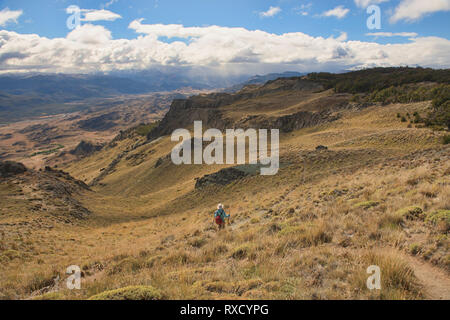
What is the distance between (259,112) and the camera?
62969 mm

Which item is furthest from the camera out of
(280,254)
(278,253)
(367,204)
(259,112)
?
(259,112)

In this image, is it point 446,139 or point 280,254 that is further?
point 446,139

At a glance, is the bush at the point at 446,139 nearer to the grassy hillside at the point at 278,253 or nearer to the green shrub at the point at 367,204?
the grassy hillside at the point at 278,253

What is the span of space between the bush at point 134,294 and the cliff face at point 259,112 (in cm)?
4658

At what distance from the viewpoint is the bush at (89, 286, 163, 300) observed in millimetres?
4667

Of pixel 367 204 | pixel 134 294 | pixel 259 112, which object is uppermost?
pixel 259 112

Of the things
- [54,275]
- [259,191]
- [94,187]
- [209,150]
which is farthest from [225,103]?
[54,275]

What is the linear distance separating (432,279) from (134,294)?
582 centimetres

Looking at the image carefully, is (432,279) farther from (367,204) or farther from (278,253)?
(367,204)

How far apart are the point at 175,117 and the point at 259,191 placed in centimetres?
6772

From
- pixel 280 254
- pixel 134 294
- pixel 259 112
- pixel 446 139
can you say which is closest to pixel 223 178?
pixel 446 139

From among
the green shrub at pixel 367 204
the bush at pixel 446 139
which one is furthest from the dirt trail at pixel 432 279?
the bush at pixel 446 139

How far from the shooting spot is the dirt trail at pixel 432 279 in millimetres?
4345

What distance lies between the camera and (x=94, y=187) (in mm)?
54500
